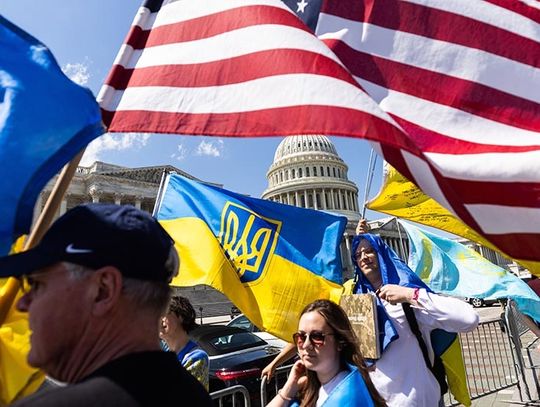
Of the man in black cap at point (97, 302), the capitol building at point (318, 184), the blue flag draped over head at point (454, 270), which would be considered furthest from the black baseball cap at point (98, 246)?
the capitol building at point (318, 184)

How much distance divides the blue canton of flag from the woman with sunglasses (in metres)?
1.43

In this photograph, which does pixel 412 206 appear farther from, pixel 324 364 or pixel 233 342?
pixel 233 342

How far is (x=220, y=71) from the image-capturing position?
199 centimetres

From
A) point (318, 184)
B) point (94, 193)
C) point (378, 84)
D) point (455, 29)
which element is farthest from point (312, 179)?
point (378, 84)

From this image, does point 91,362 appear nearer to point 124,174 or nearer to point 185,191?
point 185,191

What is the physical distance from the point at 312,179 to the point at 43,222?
72.2 meters

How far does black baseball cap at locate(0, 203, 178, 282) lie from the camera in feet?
3.46

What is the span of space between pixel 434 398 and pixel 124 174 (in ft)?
169

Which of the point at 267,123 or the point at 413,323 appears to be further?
the point at 413,323

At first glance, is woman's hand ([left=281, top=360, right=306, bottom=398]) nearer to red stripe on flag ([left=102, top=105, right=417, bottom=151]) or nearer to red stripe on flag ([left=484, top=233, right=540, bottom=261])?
red stripe on flag ([left=484, top=233, right=540, bottom=261])

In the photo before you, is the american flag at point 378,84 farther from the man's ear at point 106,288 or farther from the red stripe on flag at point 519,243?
the man's ear at point 106,288

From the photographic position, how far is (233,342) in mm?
6910

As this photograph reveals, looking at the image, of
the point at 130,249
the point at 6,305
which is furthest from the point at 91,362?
Result: the point at 6,305

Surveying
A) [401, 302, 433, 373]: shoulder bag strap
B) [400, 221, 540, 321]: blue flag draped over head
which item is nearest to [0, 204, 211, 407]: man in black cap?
[401, 302, 433, 373]: shoulder bag strap
